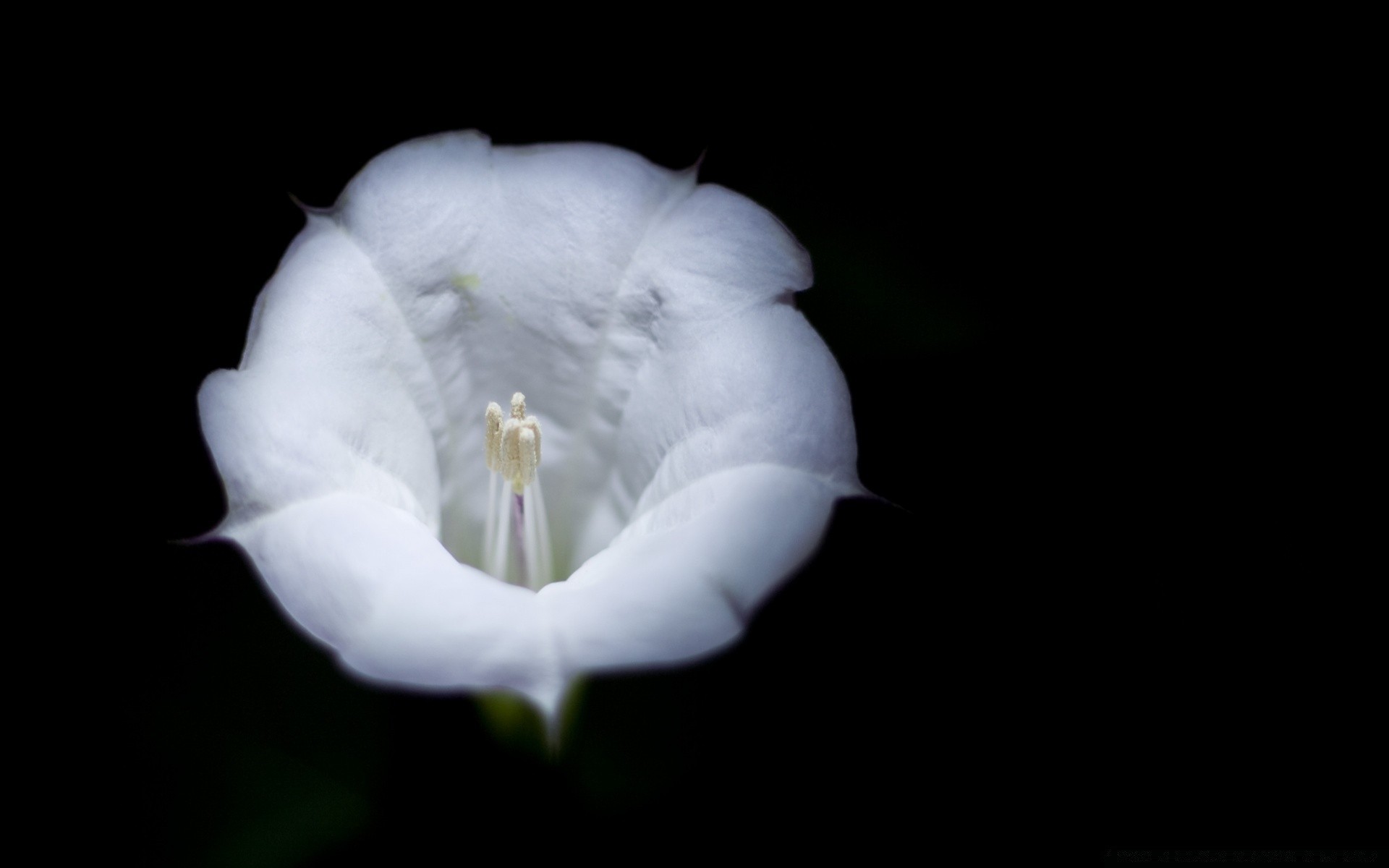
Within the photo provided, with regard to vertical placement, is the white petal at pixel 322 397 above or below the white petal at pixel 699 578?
above

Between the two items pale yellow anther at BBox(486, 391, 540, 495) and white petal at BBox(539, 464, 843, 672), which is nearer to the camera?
white petal at BBox(539, 464, 843, 672)

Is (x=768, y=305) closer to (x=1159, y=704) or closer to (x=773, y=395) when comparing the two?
(x=773, y=395)

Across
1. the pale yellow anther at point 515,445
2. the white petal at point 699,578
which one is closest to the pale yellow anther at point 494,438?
the pale yellow anther at point 515,445

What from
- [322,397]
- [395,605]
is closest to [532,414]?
[322,397]

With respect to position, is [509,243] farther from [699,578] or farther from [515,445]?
[699,578]

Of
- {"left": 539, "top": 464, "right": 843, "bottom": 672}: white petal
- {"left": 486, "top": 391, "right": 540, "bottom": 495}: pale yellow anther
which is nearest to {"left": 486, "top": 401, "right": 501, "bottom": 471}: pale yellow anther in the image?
{"left": 486, "top": 391, "right": 540, "bottom": 495}: pale yellow anther

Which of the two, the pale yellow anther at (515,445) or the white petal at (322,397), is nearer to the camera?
the white petal at (322,397)

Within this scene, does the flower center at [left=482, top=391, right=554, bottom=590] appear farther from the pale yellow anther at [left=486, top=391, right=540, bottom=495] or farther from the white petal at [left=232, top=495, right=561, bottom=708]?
the white petal at [left=232, top=495, right=561, bottom=708]

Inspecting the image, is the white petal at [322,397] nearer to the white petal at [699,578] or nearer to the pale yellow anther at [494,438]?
the pale yellow anther at [494,438]
